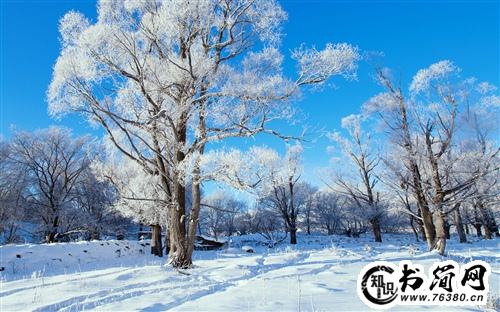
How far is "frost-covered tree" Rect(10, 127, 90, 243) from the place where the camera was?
24438 millimetres

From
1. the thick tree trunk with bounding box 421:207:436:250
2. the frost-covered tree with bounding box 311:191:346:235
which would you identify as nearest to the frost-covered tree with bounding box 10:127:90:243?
the thick tree trunk with bounding box 421:207:436:250

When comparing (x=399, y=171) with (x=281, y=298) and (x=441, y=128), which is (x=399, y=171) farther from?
(x=281, y=298)

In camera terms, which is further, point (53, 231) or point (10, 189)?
point (53, 231)

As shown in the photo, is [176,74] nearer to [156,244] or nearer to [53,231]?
[156,244]

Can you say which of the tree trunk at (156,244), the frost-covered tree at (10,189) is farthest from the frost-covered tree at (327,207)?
the frost-covered tree at (10,189)

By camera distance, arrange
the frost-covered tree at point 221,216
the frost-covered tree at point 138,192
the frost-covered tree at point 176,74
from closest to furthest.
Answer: the frost-covered tree at point 176,74
the frost-covered tree at point 138,192
the frost-covered tree at point 221,216

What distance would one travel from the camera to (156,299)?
199 inches

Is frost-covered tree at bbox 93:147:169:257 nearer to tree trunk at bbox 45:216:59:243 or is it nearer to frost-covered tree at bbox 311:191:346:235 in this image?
tree trunk at bbox 45:216:59:243

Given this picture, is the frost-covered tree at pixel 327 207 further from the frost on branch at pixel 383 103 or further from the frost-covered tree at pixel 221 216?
the frost on branch at pixel 383 103

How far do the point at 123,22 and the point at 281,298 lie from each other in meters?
7.87

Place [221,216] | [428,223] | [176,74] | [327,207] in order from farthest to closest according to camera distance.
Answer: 1. [221,216]
2. [327,207]
3. [428,223]
4. [176,74]

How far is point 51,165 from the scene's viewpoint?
2544 cm

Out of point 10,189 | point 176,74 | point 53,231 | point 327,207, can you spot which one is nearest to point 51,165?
point 10,189

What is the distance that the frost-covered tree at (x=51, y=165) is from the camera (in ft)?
80.2
